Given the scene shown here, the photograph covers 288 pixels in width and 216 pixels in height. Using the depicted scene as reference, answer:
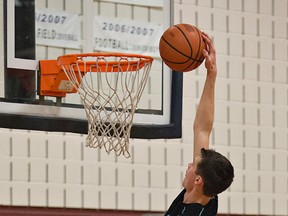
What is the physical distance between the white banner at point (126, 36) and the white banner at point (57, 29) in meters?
0.24

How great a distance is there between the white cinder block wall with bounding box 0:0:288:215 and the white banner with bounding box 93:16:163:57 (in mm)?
438

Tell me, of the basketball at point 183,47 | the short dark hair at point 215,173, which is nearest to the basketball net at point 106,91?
the basketball at point 183,47

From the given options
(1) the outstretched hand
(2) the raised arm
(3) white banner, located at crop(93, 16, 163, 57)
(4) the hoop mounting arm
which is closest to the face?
(2) the raised arm

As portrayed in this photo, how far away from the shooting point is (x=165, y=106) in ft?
19.6

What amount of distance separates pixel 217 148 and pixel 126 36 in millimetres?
1265

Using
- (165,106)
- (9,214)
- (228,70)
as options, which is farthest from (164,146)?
(9,214)

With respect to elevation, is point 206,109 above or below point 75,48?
below

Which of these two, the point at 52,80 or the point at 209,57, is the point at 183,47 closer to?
the point at 209,57

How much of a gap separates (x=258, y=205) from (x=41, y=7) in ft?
8.46

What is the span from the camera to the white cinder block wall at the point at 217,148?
5.78 m

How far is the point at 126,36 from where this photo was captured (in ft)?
20.0

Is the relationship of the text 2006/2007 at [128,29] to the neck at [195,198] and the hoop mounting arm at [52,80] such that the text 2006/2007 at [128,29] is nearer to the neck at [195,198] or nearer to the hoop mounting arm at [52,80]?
the hoop mounting arm at [52,80]

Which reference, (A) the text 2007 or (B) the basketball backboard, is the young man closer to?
(B) the basketball backboard

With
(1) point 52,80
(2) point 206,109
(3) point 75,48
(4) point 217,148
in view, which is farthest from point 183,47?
(4) point 217,148
